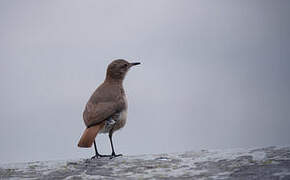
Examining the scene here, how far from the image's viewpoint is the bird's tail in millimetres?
5879

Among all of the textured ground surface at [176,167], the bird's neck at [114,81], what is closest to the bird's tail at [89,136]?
the textured ground surface at [176,167]

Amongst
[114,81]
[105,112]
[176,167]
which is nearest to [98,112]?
[105,112]

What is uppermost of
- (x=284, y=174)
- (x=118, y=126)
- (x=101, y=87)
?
(x=101, y=87)

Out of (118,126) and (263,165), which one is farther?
(118,126)

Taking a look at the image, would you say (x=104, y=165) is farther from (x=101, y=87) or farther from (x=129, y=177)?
(x=101, y=87)

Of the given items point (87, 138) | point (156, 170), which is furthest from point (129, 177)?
point (87, 138)

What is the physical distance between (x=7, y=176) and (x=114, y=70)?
4986 millimetres

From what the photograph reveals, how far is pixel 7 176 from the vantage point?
3.82 meters

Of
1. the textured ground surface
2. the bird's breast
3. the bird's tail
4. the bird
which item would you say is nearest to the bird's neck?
the bird

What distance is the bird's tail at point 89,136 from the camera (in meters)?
5.88

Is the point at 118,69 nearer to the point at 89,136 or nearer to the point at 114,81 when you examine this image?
the point at 114,81

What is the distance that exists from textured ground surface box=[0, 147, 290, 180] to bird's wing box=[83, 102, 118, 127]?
7.37 ft

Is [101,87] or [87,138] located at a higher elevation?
[101,87]

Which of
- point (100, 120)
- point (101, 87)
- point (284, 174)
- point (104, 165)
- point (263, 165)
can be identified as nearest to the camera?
point (284, 174)
